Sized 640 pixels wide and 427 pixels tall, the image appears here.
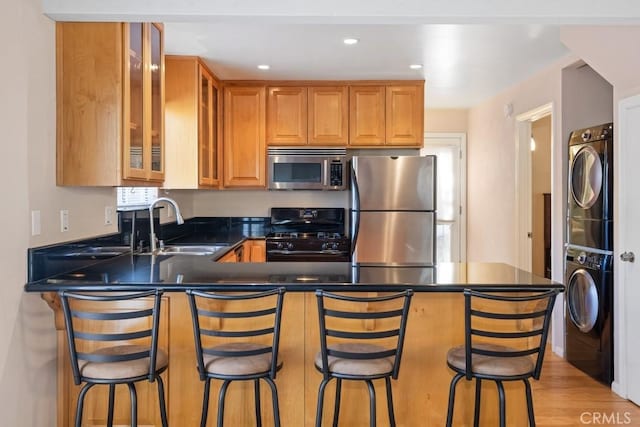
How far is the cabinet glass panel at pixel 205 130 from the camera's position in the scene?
13.4ft

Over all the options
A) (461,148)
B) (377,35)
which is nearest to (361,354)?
(377,35)

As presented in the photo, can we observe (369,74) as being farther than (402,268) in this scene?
Yes

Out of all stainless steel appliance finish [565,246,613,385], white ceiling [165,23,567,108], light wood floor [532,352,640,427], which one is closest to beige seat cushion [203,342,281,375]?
light wood floor [532,352,640,427]

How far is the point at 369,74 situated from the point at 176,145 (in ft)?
5.86

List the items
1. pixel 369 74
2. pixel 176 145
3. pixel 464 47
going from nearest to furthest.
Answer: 1. pixel 464 47
2. pixel 176 145
3. pixel 369 74

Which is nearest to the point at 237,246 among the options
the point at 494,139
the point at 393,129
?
the point at 393,129

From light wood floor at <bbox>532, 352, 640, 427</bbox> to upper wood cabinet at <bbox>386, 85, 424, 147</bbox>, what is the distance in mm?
2255

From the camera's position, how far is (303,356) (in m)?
2.36

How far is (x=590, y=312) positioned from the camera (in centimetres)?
362

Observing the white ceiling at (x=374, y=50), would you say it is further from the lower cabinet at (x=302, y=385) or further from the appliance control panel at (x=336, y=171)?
the lower cabinet at (x=302, y=385)

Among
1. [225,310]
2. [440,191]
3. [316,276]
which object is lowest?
[225,310]

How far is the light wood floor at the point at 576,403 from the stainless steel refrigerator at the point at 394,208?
135cm

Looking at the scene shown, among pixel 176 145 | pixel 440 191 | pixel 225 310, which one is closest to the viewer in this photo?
pixel 225 310

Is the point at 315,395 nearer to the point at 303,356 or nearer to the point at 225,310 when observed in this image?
the point at 303,356
